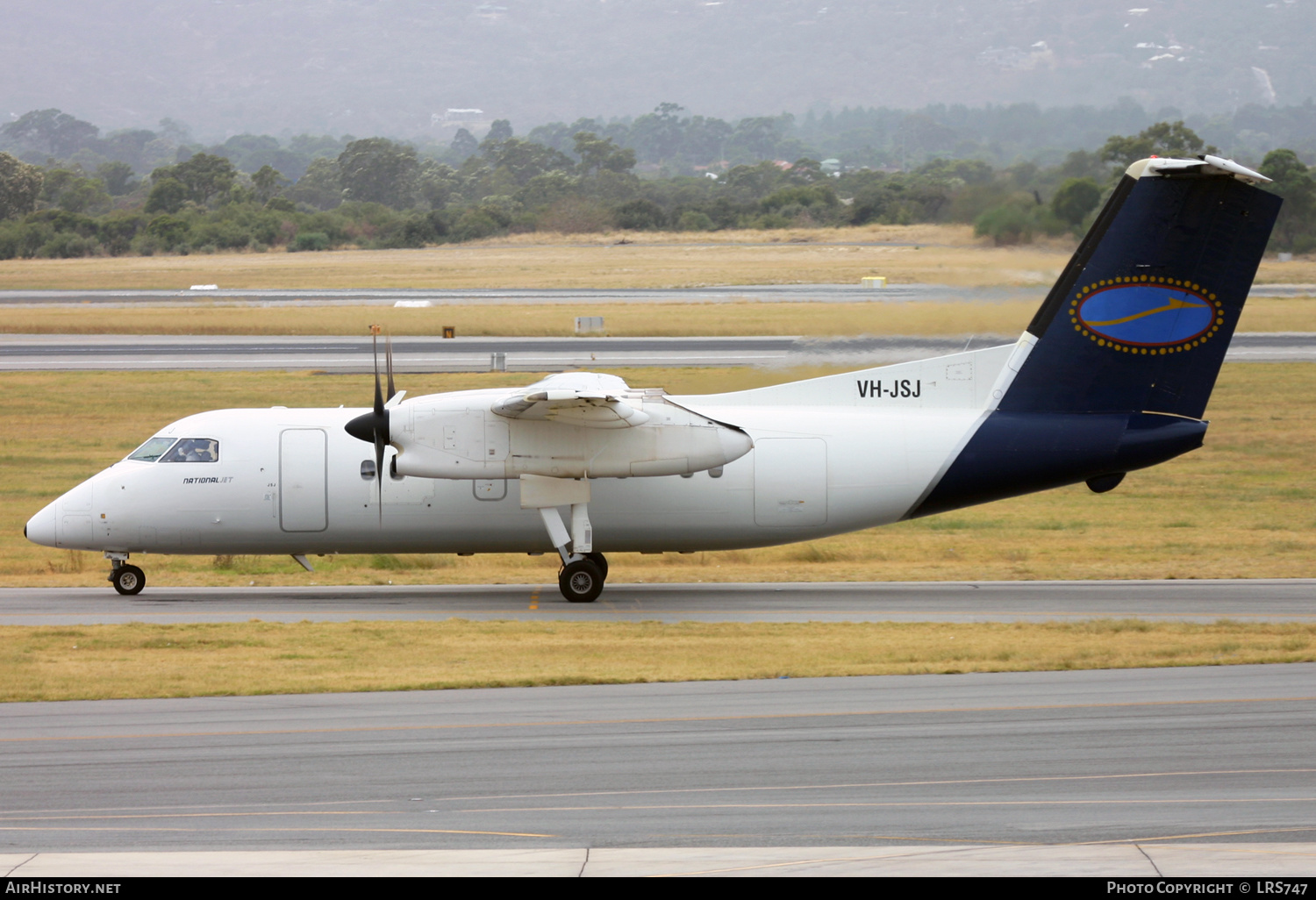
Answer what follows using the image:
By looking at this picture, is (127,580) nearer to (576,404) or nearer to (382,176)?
(576,404)

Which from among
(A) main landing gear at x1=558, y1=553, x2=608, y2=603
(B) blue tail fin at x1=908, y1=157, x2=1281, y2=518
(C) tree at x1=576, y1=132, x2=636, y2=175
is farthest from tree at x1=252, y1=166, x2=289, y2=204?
(B) blue tail fin at x1=908, y1=157, x2=1281, y2=518

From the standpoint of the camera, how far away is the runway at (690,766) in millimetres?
9172

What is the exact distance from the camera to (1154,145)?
29.8 meters

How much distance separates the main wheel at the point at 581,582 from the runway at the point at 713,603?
0.50 feet

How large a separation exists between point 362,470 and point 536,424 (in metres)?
3.04

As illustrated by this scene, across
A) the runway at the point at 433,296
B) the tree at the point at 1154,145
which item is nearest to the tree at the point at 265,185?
the runway at the point at 433,296

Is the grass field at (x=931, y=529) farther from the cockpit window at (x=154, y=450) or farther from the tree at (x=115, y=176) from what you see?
the tree at (x=115, y=176)

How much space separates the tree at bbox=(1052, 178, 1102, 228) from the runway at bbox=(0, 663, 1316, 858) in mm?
8650

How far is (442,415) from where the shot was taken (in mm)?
18812

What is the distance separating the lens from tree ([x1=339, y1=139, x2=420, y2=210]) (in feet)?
497

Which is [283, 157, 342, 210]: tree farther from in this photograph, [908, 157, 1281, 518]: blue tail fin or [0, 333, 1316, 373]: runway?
[908, 157, 1281, 518]: blue tail fin

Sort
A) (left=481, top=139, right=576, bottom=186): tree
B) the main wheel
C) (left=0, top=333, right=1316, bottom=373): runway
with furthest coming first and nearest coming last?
(left=481, top=139, right=576, bottom=186): tree → (left=0, top=333, right=1316, bottom=373): runway → the main wheel

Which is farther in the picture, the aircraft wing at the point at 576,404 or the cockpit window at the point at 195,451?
the cockpit window at the point at 195,451

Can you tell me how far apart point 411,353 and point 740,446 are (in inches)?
1307
